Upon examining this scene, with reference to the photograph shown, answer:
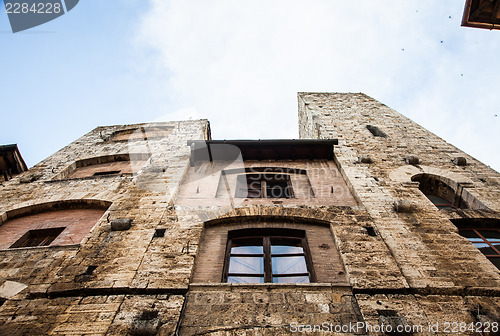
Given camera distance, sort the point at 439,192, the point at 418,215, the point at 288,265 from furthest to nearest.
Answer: the point at 439,192, the point at 418,215, the point at 288,265

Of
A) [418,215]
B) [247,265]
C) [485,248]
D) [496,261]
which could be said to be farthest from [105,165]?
[496,261]

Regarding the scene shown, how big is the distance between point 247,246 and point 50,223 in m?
4.45

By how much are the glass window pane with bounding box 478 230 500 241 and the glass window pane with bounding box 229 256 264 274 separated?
447 centimetres

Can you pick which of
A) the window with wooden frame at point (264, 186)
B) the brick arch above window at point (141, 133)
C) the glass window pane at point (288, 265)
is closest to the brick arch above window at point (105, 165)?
the brick arch above window at point (141, 133)

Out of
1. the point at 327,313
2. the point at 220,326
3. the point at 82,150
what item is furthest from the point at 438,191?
the point at 82,150

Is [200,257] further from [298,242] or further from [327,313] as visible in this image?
[327,313]

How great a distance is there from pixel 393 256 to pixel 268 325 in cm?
242

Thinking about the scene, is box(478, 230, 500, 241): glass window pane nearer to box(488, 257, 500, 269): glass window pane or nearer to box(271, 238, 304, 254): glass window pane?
box(488, 257, 500, 269): glass window pane

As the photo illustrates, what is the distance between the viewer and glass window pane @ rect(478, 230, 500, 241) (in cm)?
588

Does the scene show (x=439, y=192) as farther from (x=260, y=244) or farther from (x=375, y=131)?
(x=260, y=244)

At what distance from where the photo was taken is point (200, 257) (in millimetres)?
5090

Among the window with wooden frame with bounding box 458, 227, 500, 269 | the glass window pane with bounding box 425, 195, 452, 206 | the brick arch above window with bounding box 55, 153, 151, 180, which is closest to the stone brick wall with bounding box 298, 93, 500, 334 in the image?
the window with wooden frame with bounding box 458, 227, 500, 269

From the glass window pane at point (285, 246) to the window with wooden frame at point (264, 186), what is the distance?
1948mm

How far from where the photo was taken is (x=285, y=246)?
18.4 ft
